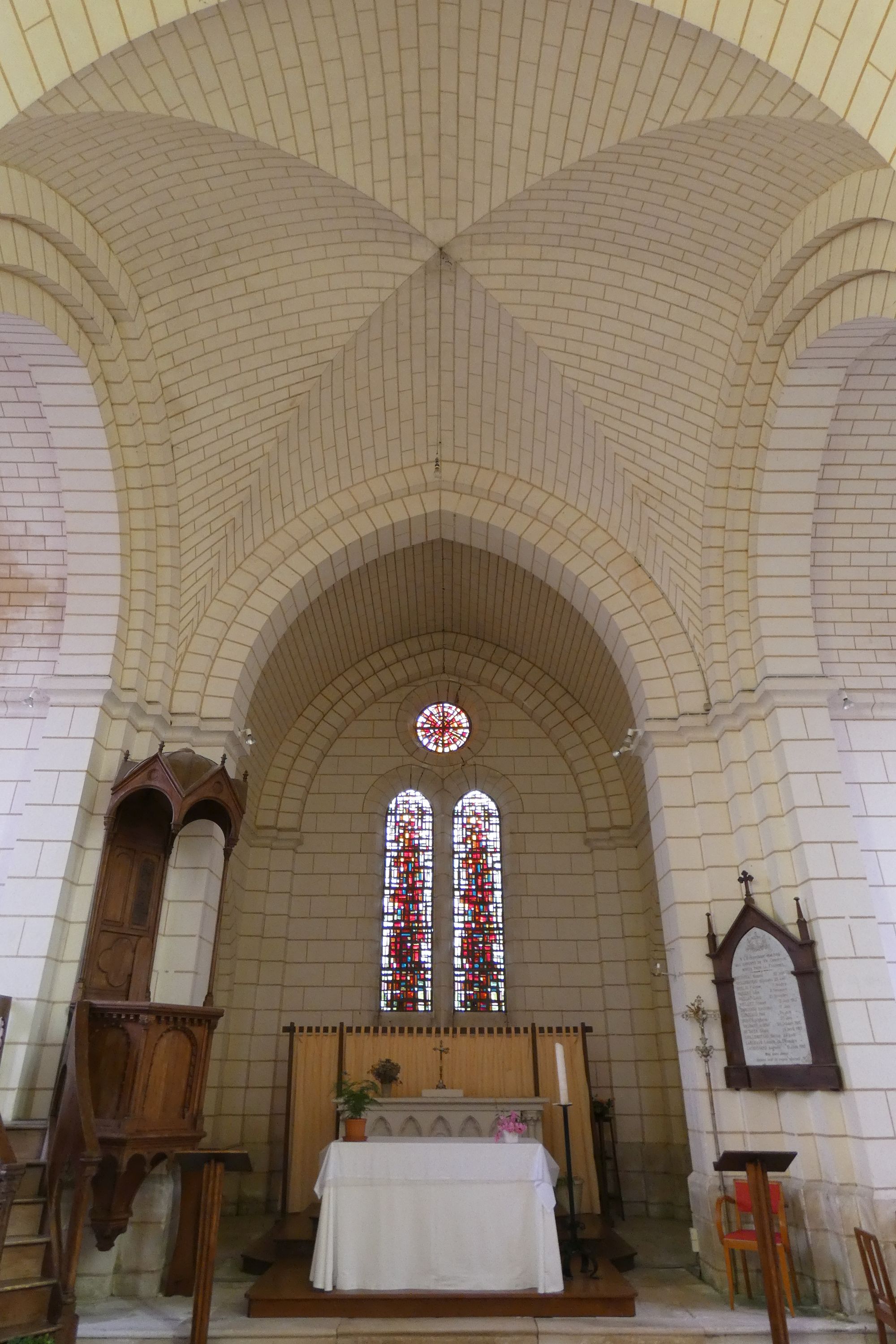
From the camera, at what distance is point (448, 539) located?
873cm

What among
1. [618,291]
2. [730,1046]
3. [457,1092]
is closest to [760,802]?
[730,1046]

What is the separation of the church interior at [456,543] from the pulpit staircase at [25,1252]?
0.02m

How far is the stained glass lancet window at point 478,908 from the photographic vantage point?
990 cm

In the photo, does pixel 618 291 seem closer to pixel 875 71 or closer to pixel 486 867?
pixel 875 71

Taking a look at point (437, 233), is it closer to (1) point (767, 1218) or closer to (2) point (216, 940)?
(2) point (216, 940)

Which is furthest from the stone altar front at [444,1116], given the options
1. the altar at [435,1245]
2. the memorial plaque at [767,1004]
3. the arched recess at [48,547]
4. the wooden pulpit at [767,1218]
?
the arched recess at [48,547]

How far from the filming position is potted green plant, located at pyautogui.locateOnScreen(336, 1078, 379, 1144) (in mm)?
5762

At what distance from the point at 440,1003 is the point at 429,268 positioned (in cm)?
740

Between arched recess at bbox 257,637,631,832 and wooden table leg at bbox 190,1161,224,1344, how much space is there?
6110 millimetres

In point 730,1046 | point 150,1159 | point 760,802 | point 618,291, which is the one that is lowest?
point 150,1159

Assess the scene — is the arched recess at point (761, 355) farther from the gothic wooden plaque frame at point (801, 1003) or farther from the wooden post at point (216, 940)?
the wooden post at point (216, 940)

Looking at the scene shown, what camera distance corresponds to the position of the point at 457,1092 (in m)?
7.12

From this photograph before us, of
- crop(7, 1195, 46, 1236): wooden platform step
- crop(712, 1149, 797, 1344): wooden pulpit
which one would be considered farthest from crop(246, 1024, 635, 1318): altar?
crop(7, 1195, 46, 1236): wooden platform step

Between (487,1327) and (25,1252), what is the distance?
2338mm
